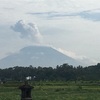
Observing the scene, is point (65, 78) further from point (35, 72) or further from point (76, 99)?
point (76, 99)

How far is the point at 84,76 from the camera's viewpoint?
101 m

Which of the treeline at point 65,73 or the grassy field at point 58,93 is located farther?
the treeline at point 65,73

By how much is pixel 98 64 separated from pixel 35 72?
22297 mm

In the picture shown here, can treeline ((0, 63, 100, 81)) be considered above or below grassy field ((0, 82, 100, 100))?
above

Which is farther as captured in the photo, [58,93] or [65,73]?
[65,73]

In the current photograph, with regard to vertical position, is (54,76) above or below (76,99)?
above

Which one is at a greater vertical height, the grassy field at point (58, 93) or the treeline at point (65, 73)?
the treeline at point (65, 73)

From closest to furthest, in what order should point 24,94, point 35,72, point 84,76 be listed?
1. point 24,94
2. point 84,76
3. point 35,72

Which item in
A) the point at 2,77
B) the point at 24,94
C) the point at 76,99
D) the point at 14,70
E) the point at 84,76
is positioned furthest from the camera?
the point at 14,70

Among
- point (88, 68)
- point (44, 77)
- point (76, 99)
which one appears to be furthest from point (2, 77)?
point (76, 99)

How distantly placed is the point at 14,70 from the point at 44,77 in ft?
74.2

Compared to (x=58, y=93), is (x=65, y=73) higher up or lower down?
higher up

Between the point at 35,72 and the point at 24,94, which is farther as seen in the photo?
the point at 35,72

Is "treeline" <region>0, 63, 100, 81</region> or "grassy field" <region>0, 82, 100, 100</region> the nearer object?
"grassy field" <region>0, 82, 100, 100</region>
